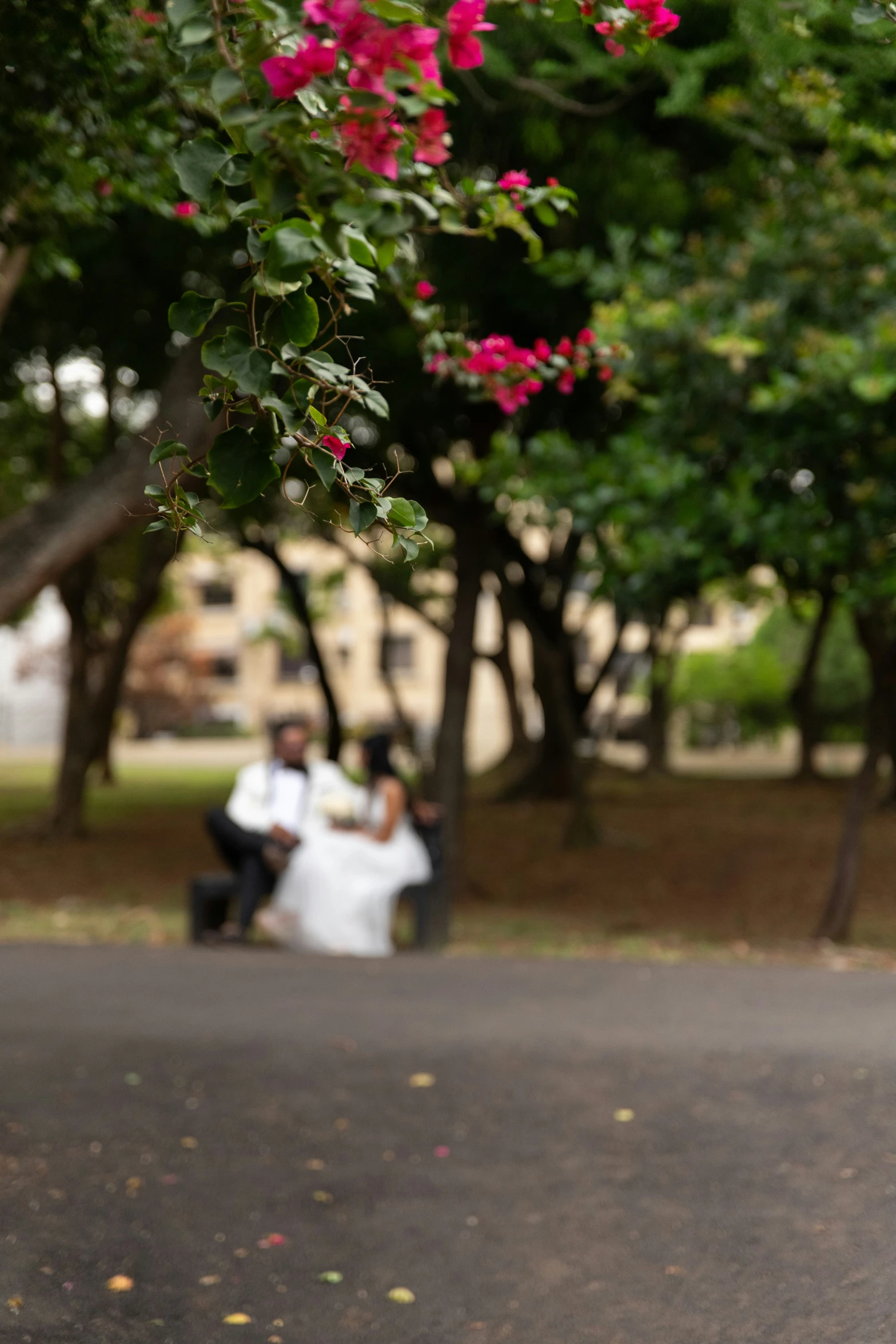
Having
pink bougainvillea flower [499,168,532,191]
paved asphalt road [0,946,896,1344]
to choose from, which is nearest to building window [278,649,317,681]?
paved asphalt road [0,946,896,1344]

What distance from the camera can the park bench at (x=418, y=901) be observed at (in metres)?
8.73

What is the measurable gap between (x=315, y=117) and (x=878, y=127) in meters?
4.15

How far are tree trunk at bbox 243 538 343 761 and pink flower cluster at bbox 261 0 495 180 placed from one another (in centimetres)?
1778

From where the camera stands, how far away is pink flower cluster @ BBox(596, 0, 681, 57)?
2.71 metres

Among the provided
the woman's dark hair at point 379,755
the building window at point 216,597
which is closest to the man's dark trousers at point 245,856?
the woman's dark hair at point 379,755

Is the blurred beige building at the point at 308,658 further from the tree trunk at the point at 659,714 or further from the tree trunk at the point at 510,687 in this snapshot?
the tree trunk at the point at 510,687

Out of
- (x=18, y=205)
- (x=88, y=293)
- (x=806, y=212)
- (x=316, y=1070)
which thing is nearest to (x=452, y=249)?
(x=806, y=212)

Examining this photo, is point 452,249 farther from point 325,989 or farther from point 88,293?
point 325,989

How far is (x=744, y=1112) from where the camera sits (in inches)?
191

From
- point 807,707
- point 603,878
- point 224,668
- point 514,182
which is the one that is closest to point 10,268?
point 514,182

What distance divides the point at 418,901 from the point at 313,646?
40.2 feet

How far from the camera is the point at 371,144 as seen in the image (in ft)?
6.59

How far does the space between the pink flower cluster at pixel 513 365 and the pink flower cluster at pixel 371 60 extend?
1815 millimetres

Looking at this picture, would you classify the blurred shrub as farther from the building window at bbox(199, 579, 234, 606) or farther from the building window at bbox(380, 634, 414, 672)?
the building window at bbox(199, 579, 234, 606)
